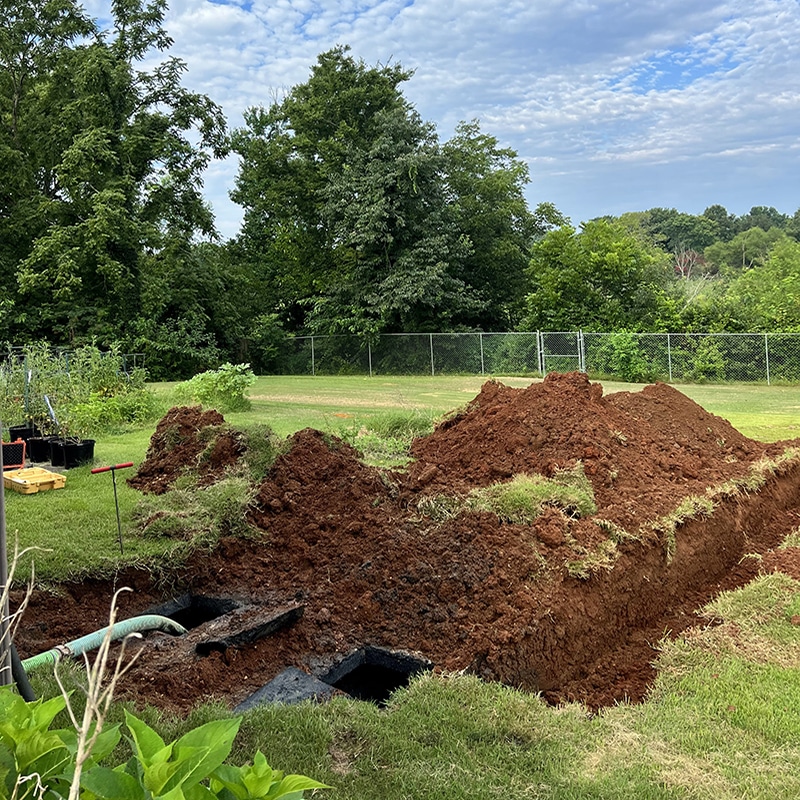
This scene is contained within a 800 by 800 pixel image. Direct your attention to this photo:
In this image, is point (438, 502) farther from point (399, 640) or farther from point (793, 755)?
point (793, 755)

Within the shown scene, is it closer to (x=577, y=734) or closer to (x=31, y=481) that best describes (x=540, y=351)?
(x=31, y=481)

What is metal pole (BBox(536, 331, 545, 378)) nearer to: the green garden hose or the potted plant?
the potted plant

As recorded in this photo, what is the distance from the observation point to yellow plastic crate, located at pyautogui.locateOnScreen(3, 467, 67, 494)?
6.43m

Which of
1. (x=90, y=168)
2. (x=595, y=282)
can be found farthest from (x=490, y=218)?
(x=90, y=168)

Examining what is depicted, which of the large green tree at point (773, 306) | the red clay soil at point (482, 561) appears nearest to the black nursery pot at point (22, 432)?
the red clay soil at point (482, 561)

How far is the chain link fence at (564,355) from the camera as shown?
19.4 meters

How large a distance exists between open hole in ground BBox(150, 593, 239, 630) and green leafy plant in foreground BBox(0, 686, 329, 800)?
315 centimetres

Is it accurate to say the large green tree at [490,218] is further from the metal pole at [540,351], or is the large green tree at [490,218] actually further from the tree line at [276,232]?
the metal pole at [540,351]

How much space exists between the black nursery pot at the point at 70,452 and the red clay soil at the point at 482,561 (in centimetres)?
132

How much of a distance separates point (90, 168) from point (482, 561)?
21.4 metres

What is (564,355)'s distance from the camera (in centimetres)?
2188

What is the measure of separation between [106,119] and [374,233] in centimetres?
950

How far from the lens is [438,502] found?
16.9ft

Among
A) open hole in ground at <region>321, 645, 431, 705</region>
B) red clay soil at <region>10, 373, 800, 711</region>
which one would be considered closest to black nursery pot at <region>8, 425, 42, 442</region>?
red clay soil at <region>10, 373, 800, 711</region>
